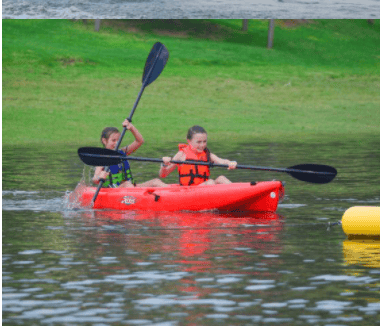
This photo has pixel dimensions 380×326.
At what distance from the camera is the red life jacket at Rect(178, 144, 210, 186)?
431 inches

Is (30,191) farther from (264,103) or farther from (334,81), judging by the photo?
(334,81)

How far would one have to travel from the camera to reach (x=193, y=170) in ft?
36.0

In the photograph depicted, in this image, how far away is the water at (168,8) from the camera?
31984 mm

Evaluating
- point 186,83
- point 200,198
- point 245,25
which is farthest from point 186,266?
point 245,25

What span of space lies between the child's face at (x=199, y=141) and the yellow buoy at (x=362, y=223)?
276cm

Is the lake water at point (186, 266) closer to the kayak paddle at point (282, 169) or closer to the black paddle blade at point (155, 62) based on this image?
the kayak paddle at point (282, 169)

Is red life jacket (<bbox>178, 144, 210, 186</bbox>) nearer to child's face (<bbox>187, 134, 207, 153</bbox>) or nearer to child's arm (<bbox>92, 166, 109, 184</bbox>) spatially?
child's face (<bbox>187, 134, 207, 153</bbox>)

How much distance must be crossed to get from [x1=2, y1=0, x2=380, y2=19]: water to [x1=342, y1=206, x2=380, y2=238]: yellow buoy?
839 inches

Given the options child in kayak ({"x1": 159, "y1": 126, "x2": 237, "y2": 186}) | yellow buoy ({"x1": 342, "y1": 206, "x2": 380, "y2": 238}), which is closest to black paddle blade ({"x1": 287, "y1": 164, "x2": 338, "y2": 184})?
child in kayak ({"x1": 159, "y1": 126, "x2": 237, "y2": 186})

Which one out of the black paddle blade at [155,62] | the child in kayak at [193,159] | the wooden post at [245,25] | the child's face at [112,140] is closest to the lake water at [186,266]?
the child in kayak at [193,159]

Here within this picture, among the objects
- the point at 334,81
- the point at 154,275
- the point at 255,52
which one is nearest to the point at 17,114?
the point at 334,81

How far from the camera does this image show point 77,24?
42.8 metres

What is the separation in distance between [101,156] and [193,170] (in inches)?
42.5

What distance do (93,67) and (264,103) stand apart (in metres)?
7.39
